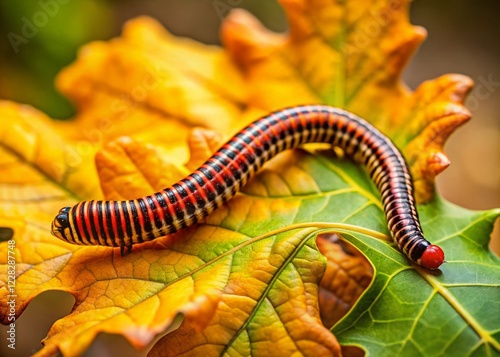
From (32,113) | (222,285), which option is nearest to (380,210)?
(222,285)

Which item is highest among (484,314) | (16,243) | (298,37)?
(298,37)

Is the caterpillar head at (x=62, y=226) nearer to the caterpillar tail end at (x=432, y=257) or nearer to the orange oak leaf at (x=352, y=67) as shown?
the orange oak leaf at (x=352, y=67)

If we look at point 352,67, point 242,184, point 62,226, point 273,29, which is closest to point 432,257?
point 242,184

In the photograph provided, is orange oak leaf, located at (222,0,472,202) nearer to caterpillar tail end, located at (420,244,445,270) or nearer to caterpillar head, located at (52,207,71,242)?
caterpillar tail end, located at (420,244,445,270)

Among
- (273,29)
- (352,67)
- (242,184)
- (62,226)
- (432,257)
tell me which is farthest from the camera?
(273,29)

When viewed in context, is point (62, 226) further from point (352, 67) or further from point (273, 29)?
point (273, 29)

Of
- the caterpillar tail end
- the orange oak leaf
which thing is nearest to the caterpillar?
the caterpillar tail end

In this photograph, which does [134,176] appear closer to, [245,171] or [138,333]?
[245,171]
